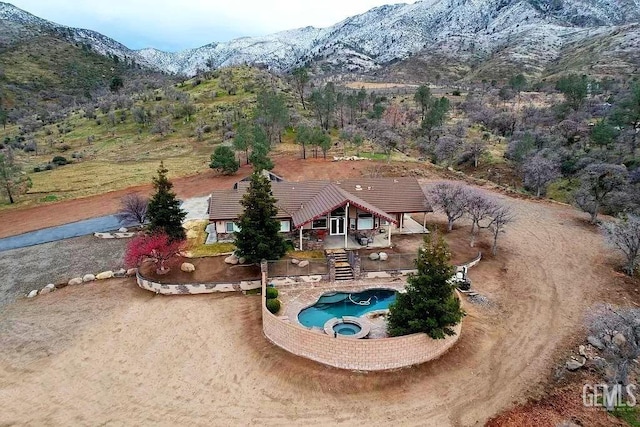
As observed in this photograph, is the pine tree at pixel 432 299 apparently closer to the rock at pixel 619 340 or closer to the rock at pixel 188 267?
the rock at pixel 619 340

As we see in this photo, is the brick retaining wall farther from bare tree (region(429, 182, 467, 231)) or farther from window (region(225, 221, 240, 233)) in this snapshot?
bare tree (region(429, 182, 467, 231))

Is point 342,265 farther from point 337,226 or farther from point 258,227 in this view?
point 258,227

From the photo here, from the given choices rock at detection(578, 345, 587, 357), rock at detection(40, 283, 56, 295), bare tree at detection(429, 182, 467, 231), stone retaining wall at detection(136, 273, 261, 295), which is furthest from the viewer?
bare tree at detection(429, 182, 467, 231)

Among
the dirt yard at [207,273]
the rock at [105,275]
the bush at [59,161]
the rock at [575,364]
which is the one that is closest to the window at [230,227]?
the dirt yard at [207,273]

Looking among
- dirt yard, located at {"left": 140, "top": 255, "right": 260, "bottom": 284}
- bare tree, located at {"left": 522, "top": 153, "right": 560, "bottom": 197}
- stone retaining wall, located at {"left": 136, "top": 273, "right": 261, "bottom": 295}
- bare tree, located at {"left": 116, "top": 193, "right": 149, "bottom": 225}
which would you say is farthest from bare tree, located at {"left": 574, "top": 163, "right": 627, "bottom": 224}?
bare tree, located at {"left": 116, "top": 193, "right": 149, "bottom": 225}

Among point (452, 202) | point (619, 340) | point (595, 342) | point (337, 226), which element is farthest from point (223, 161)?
point (619, 340)

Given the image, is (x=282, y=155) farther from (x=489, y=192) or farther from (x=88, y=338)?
(x=88, y=338)
